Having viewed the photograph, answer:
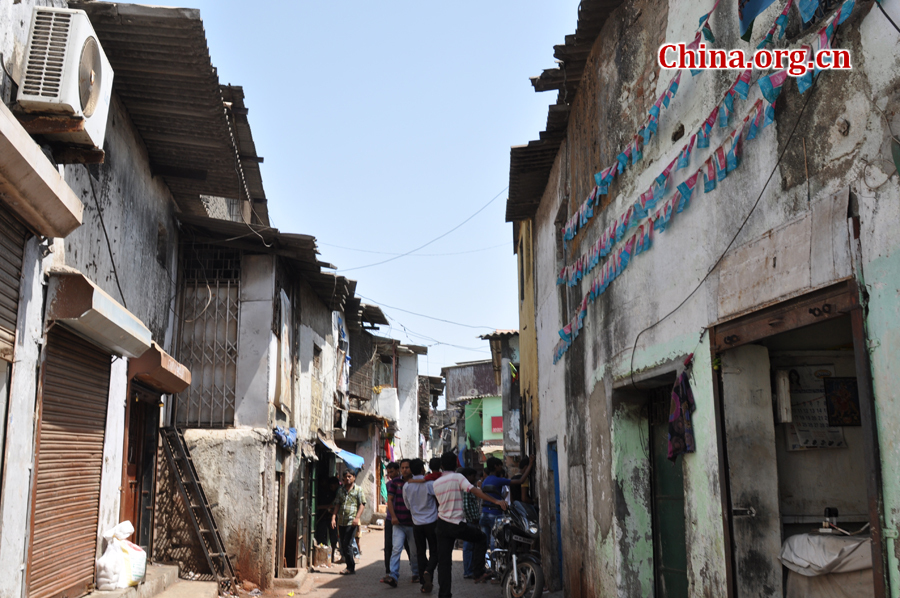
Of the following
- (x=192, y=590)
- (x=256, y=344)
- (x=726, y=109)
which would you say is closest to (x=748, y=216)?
(x=726, y=109)

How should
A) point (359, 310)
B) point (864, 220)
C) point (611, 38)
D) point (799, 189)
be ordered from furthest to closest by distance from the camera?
point (359, 310) < point (611, 38) < point (799, 189) < point (864, 220)

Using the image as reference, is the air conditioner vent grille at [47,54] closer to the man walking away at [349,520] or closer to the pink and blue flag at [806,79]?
the pink and blue flag at [806,79]

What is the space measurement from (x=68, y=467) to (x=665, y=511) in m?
5.59

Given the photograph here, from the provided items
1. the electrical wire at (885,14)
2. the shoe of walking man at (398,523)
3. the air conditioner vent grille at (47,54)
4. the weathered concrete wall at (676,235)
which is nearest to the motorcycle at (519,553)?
the weathered concrete wall at (676,235)

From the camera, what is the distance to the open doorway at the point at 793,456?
501cm

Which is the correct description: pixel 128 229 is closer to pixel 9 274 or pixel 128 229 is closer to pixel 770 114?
pixel 9 274

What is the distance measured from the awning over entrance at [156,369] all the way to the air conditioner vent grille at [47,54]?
3.59 m

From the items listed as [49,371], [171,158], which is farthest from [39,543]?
[171,158]

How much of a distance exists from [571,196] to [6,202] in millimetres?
6318

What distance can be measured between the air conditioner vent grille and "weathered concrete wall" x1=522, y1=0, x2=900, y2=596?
4.84 metres

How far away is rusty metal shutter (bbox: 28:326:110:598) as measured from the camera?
653cm

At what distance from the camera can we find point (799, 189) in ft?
14.3

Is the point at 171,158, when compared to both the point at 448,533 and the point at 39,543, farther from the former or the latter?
the point at 448,533

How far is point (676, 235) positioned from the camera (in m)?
6.17
